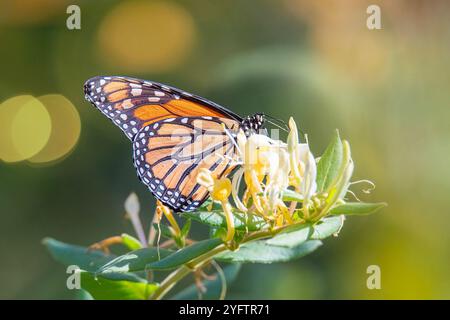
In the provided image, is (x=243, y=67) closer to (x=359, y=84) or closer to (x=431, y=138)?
(x=359, y=84)

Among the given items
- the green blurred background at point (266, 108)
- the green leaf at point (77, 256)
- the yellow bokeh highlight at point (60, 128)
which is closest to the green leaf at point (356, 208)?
the green leaf at point (77, 256)

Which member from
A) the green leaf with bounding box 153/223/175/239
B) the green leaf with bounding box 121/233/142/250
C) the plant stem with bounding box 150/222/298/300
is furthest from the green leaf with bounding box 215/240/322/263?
the green leaf with bounding box 121/233/142/250

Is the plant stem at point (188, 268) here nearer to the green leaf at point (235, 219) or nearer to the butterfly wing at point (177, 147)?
the green leaf at point (235, 219)

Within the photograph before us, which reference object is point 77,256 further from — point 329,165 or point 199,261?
point 329,165

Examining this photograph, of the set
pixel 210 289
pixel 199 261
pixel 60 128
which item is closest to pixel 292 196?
pixel 199 261

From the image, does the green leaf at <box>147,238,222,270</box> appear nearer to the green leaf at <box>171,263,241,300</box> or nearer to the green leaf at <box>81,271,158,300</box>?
the green leaf at <box>81,271,158,300</box>

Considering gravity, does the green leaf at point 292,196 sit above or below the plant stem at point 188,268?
above
